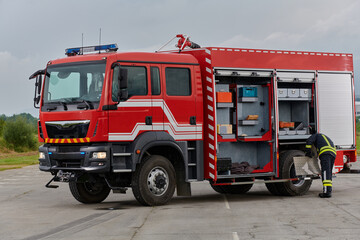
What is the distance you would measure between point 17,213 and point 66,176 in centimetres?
124

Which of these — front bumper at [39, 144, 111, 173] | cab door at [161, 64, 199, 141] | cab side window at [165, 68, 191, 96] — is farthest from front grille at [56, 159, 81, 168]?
cab side window at [165, 68, 191, 96]

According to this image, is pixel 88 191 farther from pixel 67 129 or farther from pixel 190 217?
pixel 190 217

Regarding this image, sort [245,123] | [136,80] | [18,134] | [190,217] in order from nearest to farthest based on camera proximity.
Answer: [190,217]
[136,80]
[245,123]
[18,134]

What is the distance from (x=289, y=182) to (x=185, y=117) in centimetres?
353

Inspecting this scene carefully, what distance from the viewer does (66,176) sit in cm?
1317

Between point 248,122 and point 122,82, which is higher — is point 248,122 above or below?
below

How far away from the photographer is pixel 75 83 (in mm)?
13234

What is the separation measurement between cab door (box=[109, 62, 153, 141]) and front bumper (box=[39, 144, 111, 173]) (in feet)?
1.46

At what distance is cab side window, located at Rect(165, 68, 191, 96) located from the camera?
13.8 metres

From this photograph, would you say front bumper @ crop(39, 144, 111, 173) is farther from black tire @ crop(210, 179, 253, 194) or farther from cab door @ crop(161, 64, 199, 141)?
black tire @ crop(210, 179, 253, 194)

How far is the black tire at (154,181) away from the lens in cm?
1327

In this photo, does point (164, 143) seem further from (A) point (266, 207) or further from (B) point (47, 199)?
(B) point (47, 199)

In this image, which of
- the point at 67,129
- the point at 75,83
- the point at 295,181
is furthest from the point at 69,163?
the point at 295,181

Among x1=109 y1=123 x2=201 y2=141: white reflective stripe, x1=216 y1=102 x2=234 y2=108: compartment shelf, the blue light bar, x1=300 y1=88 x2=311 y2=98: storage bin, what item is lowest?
x1=109 y1=123 x2=201 y2=141: white reflective stripe
